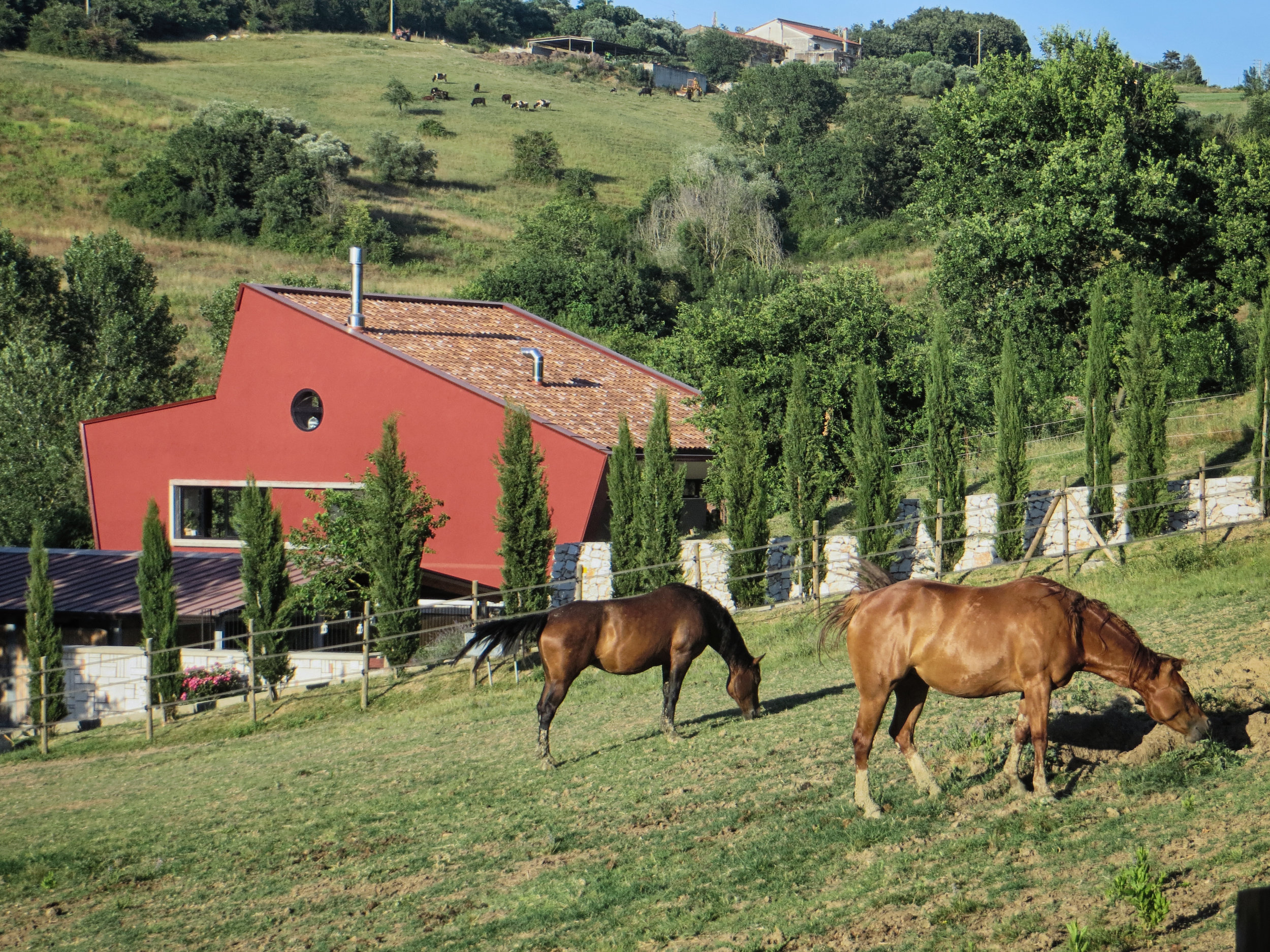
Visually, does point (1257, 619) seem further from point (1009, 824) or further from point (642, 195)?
point (642, 195)

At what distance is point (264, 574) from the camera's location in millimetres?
24047

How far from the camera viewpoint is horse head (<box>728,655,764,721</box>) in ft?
44.6

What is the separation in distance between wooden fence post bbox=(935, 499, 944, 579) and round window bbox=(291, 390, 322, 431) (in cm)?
1518

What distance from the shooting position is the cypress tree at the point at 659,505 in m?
24.0

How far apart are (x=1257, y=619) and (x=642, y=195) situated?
6574 centimetres

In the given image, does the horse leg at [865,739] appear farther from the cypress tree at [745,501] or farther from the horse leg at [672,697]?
the cypress tree at [745,501]

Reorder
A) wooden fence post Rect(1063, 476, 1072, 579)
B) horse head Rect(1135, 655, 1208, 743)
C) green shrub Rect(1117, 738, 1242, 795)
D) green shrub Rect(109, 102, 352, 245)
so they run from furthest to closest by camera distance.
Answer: green shrub Rect(109, 102, 352, 245) → wooden fence post Rect(1063, 476, 1072, 579) → horse head Rect(1135, 655, 1208, 743) → green shrub Rect(1117, 738, 1242, 795)

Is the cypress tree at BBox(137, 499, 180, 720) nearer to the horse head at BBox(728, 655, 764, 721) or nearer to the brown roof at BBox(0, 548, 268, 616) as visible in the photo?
the brown roof at BBox(0, 548, 268, 616)

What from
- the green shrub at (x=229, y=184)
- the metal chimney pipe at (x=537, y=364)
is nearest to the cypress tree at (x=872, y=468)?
the metal chimney pipe at (x=537, y=364)

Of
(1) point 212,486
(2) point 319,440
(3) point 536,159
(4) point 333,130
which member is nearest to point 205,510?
(1) point 212,486

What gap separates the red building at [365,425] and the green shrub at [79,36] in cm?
7139

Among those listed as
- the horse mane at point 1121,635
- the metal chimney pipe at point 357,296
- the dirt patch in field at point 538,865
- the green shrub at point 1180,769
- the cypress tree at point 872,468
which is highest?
the metal chimney pipe at point 357,296

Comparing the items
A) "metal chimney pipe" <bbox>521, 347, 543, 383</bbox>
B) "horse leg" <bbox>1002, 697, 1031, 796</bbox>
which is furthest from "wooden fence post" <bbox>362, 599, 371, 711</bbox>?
"horse leg" <bbox>1002, 697, 1031, 796</bbox>

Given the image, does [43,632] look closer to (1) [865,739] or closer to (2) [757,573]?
(2) [757,573]
